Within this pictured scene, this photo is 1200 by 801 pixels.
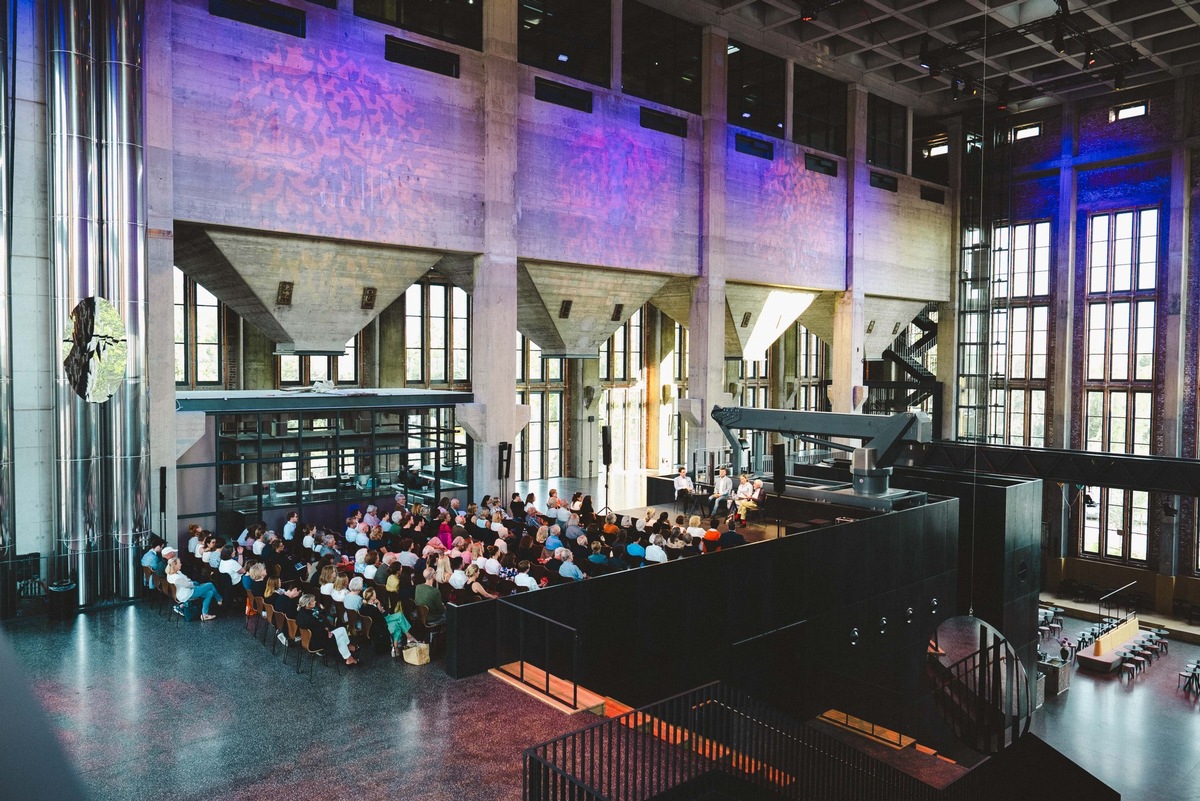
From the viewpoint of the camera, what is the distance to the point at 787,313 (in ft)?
101

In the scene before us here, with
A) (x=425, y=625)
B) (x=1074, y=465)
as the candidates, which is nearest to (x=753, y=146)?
(x=1074, y=465)

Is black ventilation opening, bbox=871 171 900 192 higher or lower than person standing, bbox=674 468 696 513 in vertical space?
higher

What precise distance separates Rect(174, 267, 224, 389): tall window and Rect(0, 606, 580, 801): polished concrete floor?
1229cm

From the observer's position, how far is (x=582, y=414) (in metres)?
33.5

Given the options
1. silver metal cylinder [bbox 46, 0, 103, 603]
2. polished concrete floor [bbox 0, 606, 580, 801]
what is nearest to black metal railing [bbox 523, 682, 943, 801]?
polished concrete floor [bbox 0, 606, 580, 801]

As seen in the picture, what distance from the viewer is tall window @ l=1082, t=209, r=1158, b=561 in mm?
31734

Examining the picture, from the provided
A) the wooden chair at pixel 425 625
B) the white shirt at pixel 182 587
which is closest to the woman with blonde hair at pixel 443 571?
the wooden chair at pixel 425 625

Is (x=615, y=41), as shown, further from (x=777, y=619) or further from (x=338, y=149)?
(x=777, y=619)

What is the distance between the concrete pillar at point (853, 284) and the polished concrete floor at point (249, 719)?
79.3 ft

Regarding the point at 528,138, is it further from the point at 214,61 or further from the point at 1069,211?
the point at 1069,211

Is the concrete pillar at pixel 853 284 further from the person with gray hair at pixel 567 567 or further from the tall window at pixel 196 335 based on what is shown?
the tall window at pixel 196 335

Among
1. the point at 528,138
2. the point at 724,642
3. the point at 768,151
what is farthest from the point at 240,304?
the point at 768,151

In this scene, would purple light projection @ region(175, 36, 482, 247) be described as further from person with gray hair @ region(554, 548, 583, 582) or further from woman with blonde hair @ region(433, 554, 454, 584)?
person with gray hair @ region(554, 548, 583, 582)

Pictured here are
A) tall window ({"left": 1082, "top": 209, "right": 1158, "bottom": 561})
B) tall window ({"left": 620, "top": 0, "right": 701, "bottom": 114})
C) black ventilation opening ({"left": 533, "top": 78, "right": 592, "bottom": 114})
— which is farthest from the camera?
tall window ({"left": 1082, "top": 209, "right": 1158, "bottom": 561})
